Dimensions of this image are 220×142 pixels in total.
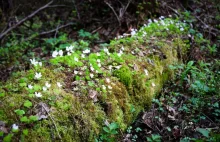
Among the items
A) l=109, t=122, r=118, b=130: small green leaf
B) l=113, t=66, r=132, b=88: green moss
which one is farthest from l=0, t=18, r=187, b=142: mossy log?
l=109, t=122, r=118, b=130: small green leaf

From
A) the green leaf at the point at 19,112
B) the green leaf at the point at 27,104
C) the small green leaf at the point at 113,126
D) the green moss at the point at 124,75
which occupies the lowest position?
the small green leaf at the point at 113,126

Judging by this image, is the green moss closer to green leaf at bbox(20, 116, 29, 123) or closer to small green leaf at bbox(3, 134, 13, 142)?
green leaf at bbox(20, 116, 29, 123)

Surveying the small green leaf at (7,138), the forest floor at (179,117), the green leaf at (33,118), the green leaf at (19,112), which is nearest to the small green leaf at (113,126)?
the forest floor at (179,117)

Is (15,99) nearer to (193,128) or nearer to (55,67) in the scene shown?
(55,67)

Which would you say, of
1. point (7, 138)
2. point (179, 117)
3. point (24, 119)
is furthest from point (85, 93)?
point (179, 117)

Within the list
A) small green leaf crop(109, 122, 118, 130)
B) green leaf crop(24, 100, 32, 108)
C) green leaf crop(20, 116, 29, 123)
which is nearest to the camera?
green leaf crop(20, 116, 29, 123)

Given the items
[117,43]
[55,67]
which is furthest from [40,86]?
Result: [117,43]

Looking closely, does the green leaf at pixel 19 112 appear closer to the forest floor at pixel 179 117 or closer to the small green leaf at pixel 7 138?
the small green leaf at pixel 7 138

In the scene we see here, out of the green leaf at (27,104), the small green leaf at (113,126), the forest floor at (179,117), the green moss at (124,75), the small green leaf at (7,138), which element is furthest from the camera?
the green moss at (124,75)

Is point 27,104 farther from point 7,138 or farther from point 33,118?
point 7,138
